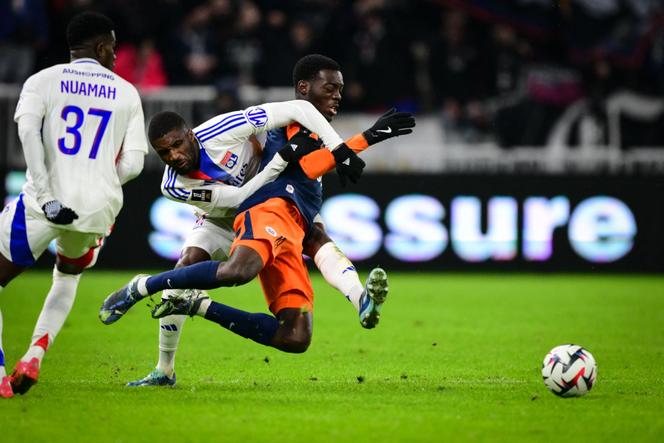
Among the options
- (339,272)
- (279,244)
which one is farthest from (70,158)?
(339,272)

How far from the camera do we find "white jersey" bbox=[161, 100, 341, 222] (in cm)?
695

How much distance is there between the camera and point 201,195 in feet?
22.8

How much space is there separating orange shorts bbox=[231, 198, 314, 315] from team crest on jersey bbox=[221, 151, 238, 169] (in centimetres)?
33

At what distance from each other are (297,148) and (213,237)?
858 mm

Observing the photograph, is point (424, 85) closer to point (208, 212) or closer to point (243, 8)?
point (243, 8)

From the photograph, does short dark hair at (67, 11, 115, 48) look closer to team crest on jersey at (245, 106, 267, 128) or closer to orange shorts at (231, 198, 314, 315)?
team crest on jersey at (245, 106, 267, 128)

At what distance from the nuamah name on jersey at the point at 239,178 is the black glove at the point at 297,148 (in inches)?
13.3

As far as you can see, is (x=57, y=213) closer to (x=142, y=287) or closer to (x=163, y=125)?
(x=142, y=287)

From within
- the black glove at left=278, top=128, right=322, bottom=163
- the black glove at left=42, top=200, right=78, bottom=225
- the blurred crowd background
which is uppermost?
the blurred crowd background

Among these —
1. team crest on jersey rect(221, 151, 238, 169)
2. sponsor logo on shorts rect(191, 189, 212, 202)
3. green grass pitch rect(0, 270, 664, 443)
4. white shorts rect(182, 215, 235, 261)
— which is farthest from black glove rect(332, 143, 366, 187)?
green grass pitch rect(0, 270, 664, 443)

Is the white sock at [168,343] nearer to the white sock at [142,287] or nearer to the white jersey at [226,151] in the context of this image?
the white sock at [142,287]

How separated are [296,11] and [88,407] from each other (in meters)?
12.3

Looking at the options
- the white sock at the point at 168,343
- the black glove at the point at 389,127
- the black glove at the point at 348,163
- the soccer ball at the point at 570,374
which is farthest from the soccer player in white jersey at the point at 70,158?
the soccer ball at the point at 570,374

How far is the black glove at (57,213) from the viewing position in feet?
19.9
